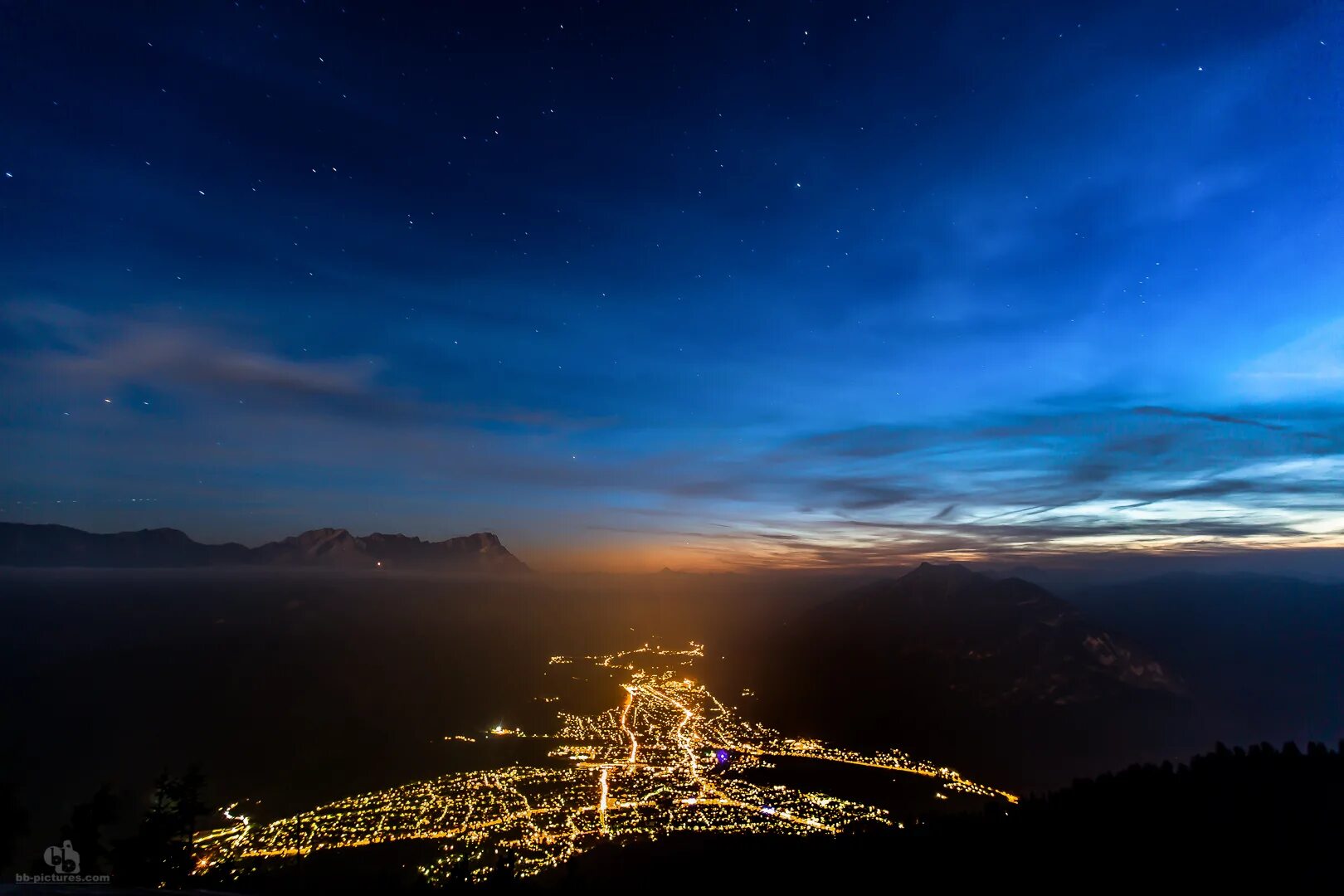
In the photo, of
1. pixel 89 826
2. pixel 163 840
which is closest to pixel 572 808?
pixel 163 840

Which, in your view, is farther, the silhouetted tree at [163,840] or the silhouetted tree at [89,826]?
the silhouetted tree at [163,840]

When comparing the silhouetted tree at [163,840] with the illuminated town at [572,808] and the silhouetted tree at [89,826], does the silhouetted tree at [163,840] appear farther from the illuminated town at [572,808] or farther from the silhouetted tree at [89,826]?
the illuminated town at [572,808]

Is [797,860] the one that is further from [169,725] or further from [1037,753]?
[169,725]

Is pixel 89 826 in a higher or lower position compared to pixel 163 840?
higher

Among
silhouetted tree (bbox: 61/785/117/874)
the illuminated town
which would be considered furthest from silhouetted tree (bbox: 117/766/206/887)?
the illuminated town

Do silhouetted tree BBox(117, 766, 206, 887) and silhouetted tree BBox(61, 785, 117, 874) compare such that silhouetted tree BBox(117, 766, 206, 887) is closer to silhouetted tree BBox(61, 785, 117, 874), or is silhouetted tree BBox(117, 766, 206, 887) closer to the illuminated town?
silhouetted tree BBox(61, 785, 117, 874)

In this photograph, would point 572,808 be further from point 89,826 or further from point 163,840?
point 89,826

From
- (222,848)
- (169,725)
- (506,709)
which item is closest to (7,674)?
(169,725)

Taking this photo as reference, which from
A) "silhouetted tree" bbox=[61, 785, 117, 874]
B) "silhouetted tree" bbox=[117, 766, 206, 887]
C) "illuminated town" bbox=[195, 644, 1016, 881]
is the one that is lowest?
"illuminated town" bbox=[195, 644, 1016, 881]

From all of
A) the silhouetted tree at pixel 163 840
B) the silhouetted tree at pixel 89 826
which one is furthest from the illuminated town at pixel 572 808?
the silhouetted tree at pixel 89 826
